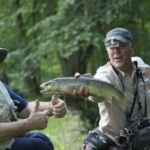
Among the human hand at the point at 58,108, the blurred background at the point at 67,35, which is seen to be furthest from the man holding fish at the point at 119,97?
the blurred background at the point at 67,35

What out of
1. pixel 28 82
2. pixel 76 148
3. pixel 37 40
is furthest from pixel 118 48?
pixel 28 82

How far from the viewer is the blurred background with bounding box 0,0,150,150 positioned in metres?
12.0

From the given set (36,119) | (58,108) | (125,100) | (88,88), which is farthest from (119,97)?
(36,119)

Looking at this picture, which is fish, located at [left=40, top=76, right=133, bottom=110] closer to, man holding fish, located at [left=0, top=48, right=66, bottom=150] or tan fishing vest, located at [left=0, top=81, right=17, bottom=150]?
man holding fish, located at [left=0, top=48, right=66, bottom=150]

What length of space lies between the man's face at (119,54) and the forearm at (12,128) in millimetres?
1491

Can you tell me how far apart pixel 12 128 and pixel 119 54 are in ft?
5.33

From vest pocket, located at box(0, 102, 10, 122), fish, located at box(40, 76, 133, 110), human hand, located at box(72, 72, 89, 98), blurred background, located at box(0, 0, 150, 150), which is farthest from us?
blurred background, located at box(0, 0, 150, 150)

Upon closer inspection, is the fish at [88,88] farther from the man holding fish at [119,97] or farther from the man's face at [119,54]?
Answer: the man's face at [119,54]

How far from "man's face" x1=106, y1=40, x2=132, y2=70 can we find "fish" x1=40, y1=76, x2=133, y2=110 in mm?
310

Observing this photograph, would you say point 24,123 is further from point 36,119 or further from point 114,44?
point 114,44

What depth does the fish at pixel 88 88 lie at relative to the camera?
3.92 metres

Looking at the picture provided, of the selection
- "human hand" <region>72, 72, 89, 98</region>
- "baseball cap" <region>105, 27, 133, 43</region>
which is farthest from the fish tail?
"baseball cap" <region>105, 27, 133, 43</region>

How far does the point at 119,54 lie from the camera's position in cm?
461

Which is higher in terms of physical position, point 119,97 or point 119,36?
point 119,36
